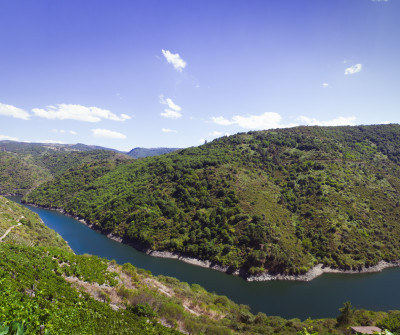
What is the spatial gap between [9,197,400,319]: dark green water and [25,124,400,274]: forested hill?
4.28 meters

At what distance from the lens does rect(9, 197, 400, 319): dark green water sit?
45344mm

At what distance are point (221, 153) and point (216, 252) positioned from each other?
2522 inches

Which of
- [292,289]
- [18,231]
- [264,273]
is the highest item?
[18,231]

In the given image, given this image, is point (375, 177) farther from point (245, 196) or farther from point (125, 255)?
point (125, 255)

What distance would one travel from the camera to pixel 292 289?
52.7 meters

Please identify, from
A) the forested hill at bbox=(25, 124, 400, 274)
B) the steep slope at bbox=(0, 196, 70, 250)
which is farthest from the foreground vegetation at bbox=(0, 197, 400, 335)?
the forested hill at bbox=(25, 124, 400, 274)

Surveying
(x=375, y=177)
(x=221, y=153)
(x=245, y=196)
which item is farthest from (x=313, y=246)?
(x=221, y=153)

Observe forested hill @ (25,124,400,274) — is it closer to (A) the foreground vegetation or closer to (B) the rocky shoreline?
(B) the rocky shoreline

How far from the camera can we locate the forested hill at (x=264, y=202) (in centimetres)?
6500

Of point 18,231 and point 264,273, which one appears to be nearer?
point 18,231

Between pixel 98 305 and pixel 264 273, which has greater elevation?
pixel 98 305

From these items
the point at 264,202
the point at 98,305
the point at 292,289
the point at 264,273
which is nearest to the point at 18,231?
the point at 98,305

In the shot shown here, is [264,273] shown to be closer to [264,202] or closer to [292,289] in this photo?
[292,289]

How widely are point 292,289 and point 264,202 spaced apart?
108ft
